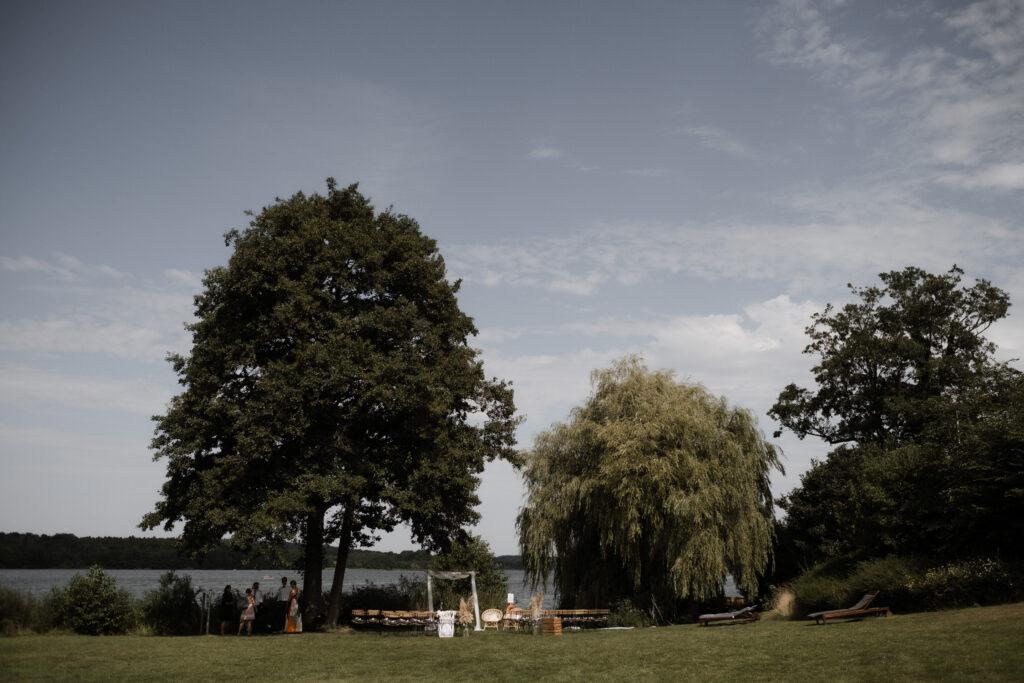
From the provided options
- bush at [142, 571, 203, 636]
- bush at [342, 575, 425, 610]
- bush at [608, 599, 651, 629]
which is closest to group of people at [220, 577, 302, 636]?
bush at [142, 571, 203, 636]

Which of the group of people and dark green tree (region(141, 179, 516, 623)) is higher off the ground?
dark green tree (region(141, 179, 516, 623))

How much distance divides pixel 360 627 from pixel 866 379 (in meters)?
30.7

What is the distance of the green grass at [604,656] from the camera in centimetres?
1190

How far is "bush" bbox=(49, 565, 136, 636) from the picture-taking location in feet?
72.1

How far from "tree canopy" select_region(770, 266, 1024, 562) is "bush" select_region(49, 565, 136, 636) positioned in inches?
885

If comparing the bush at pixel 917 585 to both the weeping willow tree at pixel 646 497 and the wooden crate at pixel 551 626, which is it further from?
the wooden crate at pixel 551 626

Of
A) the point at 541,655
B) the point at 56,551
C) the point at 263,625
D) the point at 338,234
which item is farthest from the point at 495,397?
the point at 56,551

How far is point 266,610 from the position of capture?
1015 inches

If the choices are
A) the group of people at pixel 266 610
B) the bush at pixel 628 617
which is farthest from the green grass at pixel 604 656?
the bush at pixel 628 617

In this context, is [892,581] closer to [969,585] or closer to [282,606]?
[969,585]

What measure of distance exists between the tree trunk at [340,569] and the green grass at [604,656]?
17.4ft

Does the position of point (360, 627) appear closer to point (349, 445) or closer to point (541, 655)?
point (349, 445)

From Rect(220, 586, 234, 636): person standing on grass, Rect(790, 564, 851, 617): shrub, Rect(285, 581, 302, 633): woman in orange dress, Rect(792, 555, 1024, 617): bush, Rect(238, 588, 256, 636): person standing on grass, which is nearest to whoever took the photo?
Rect(792, 555, 1024, 617): bush

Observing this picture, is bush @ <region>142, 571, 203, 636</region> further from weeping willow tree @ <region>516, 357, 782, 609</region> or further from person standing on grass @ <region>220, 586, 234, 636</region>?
weeping willow tree @ <region>516, 357, 782, 609</region>
